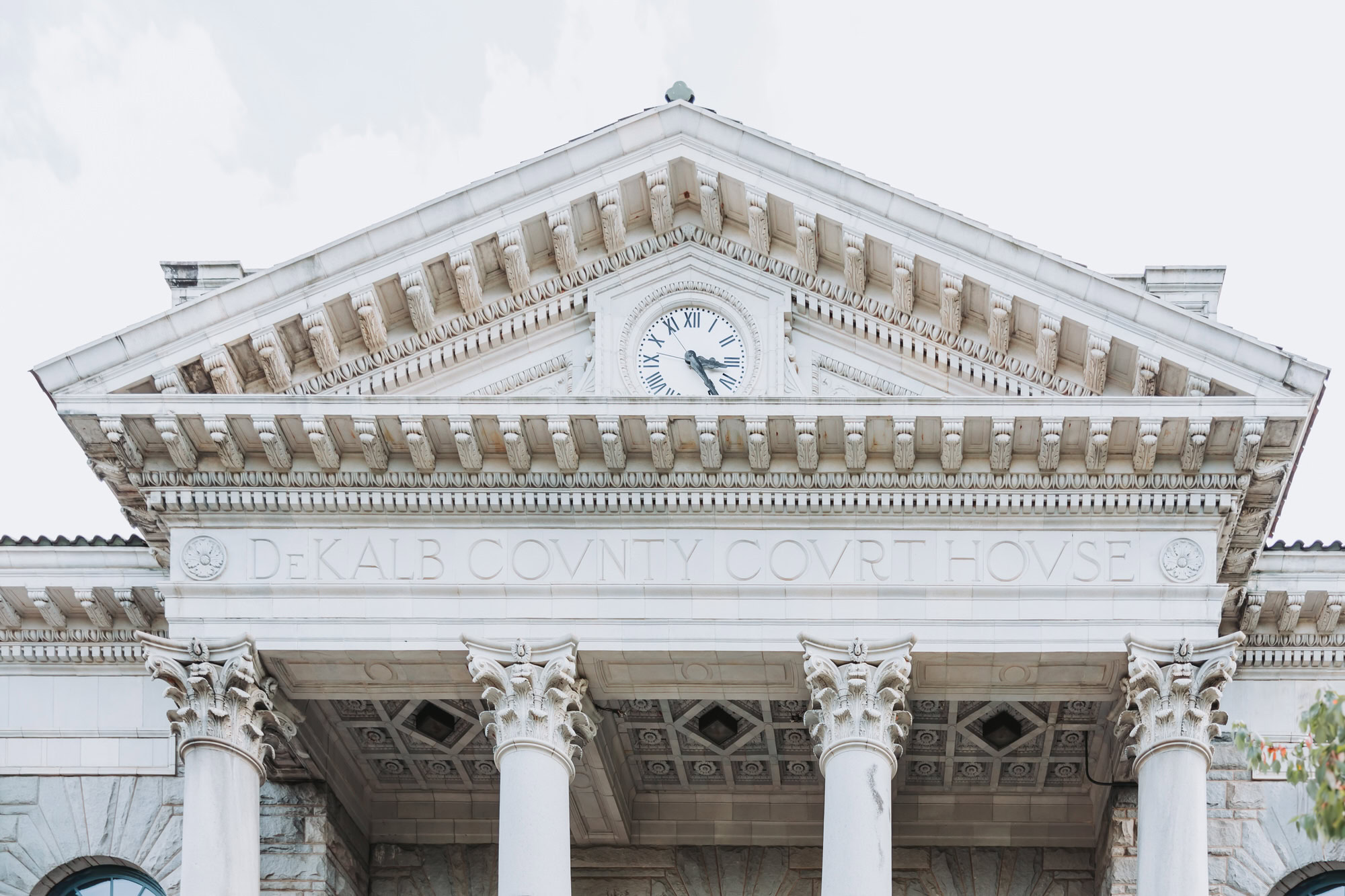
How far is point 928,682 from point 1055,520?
216 cm

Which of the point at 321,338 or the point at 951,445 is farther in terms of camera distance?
the point at 321,338

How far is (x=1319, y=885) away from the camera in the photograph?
2625cm

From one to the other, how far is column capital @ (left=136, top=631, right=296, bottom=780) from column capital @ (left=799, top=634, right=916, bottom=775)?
572 centimetres

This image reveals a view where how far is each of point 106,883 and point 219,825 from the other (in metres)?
4.31

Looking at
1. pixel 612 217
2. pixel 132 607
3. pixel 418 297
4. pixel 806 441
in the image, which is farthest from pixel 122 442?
pixel 806 441

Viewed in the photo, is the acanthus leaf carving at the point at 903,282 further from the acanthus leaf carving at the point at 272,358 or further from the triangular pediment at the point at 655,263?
the acanthus leaf carving at the point at 272,358

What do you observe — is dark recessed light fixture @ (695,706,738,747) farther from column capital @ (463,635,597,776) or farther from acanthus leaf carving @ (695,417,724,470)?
acanthus leaf carving @ (695,417,724,470)

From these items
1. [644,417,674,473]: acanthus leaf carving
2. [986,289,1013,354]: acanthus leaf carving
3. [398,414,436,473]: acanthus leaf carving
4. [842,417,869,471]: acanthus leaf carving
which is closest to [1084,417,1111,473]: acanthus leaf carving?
[986,289,1013,354]: acanthus leaf carving

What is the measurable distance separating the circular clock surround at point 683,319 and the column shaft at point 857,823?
4094 mm

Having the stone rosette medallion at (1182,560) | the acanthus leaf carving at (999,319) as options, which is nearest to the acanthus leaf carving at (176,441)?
the acanthus leaf carving at (999,319)

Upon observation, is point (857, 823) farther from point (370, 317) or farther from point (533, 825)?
point (370, 317)

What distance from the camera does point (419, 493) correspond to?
964 inches

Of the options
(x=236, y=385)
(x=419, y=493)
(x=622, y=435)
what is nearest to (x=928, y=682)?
(x=622, y=435)

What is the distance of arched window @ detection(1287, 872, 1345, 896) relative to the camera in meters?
26.2
